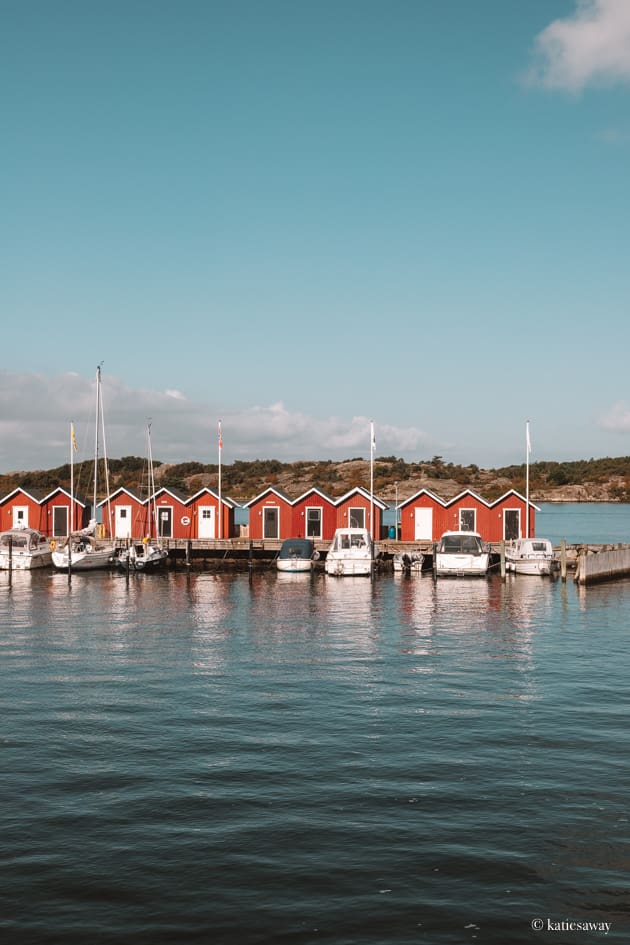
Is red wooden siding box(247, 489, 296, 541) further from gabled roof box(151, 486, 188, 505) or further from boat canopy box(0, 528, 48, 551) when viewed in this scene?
boat canopy box(0, 528, 48, 551)

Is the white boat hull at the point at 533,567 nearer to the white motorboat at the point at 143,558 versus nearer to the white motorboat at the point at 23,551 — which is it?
the white motorboat at the point at 143,558

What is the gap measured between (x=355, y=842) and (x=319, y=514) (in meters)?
59.6

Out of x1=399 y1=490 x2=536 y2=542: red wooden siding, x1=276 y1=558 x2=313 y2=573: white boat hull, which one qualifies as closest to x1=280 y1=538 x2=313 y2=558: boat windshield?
x1=276 y1=558 x2=313 y2=573: white boat hull

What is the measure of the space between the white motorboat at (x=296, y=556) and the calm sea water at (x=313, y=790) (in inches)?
1096

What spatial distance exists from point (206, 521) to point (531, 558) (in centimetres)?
2875

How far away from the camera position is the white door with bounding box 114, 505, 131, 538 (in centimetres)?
7675

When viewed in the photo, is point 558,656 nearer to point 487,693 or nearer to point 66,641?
point 487,693

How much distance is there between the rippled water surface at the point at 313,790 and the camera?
1162 cm

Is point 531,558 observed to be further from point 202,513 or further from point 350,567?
point 202,513

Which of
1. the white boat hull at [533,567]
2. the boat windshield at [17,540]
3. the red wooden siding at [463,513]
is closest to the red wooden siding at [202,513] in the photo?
the boat windshield at [17,540]

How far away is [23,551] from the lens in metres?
66.5

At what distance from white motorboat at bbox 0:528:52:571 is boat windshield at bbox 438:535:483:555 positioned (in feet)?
102

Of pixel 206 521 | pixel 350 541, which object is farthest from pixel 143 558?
pixel 350 541

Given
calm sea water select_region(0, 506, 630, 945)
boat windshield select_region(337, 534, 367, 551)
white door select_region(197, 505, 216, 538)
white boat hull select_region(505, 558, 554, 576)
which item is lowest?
calm sea water select_region(0, 506, 630, 945)
